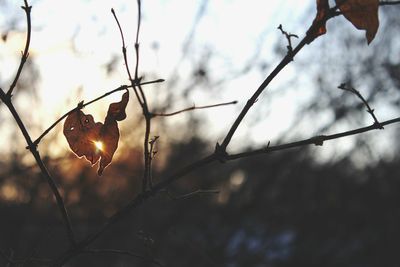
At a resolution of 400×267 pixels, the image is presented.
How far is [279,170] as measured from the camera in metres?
7.24

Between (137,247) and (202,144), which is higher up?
(202,144)

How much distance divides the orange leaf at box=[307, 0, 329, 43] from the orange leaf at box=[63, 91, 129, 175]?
1.58 feet

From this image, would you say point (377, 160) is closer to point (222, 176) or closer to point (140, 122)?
point (222, 176)

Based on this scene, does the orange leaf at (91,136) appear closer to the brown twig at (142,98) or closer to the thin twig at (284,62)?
the brown twig at (142,98)

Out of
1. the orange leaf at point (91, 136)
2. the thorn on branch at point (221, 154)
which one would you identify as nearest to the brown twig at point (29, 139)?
the orange leaf at point (91, 136)

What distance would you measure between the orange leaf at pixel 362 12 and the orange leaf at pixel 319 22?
1.3 inches

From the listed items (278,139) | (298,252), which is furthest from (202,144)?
(298,252)

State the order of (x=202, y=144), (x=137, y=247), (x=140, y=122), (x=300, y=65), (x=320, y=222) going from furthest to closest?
(x=320, y=222)
(x=202, y=144)
(x=137, y=247)
(x=300, y=65)
(x=140, y=122)

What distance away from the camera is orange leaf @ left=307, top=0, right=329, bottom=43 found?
1144 millimetres

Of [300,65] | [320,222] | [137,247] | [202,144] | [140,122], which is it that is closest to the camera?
[140,122]

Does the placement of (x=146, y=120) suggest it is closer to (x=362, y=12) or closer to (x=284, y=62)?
(x=284, y=62)

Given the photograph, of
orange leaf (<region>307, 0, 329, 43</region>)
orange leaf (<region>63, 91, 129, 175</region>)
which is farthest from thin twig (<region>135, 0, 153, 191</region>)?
orange leaf (<region>307, 0, 329, 43</region>)

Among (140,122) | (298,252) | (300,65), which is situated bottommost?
(298,252)

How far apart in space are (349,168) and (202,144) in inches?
100
